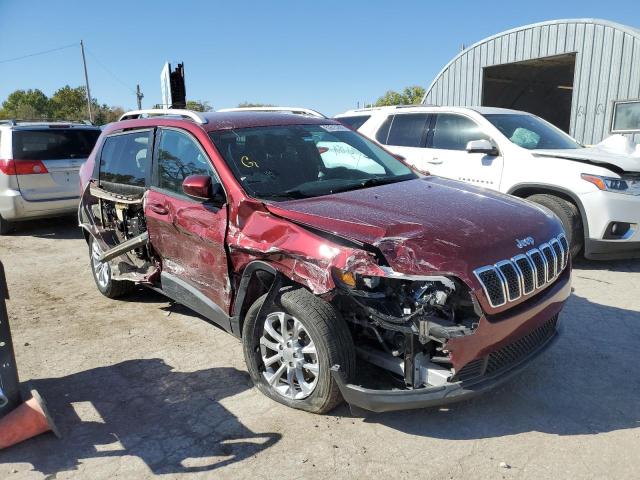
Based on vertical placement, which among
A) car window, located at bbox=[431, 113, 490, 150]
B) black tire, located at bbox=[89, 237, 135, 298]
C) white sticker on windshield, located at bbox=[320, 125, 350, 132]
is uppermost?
white sticker on windshield, located at bbox=[320, 125, 350, 132]

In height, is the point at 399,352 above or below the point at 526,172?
below

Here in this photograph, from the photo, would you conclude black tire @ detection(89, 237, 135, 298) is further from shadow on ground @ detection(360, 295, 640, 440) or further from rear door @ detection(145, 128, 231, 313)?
shadow on ground @ detection(360, 295, 640, 440)

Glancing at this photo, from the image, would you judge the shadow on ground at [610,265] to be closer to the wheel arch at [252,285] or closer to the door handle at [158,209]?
the wheel arch at [252,285]

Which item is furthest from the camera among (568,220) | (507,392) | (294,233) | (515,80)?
(515,80)

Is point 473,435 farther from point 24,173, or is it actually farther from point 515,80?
point 515,80

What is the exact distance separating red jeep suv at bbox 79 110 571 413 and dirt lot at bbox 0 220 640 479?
0.27 meters

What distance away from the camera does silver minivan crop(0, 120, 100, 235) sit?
8312 millimetres

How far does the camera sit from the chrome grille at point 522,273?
2709mm

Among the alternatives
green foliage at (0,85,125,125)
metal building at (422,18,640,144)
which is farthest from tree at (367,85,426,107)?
green foliage at (0,85,125,125)

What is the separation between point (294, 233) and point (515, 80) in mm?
17309

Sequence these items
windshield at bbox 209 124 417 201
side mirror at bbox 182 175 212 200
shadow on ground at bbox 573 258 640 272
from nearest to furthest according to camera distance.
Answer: side mirror at bbox 182 175 212 200, windshield at bbox 209 124 417 201, shadow on ground at bbox 573 258 640 272

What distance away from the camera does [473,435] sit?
2945 millimetres

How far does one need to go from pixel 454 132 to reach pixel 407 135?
76 centimetres

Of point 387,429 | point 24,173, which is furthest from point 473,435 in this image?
point 24,173
